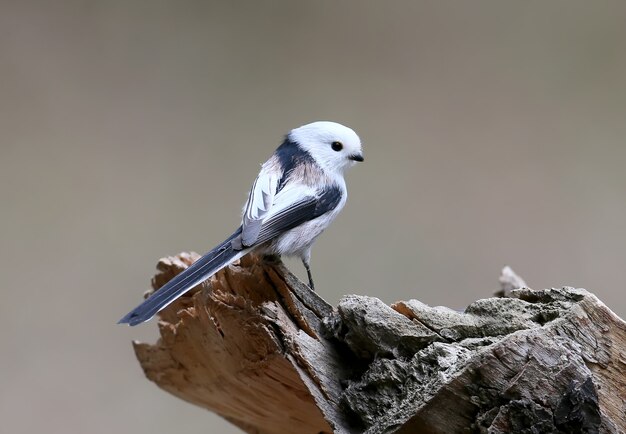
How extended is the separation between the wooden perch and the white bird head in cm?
39

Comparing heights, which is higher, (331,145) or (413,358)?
(331,145)

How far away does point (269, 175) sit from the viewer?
1.84 meters

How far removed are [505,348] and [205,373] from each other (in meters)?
0.91

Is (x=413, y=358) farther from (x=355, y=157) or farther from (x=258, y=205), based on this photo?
(x=355, y=157)

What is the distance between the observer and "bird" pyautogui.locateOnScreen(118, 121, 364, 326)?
5.04 feet

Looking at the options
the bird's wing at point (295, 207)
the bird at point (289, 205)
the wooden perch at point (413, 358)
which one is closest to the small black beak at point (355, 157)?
the bird at point (289, 205)

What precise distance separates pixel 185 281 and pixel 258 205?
28 centimetres

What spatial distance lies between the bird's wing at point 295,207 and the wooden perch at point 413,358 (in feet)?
0.27

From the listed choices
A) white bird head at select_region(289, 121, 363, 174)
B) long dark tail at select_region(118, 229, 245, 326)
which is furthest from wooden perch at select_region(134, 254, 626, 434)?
white bird head at select_region(289, 121, 363, 174)

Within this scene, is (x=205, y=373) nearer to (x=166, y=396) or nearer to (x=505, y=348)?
(x=505, y=348)

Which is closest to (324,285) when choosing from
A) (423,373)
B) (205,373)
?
(205,373)

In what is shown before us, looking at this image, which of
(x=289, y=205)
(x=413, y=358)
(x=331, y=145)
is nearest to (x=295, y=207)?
(x=289, y=205)

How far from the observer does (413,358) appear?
1.23m

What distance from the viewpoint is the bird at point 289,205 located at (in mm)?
1535
